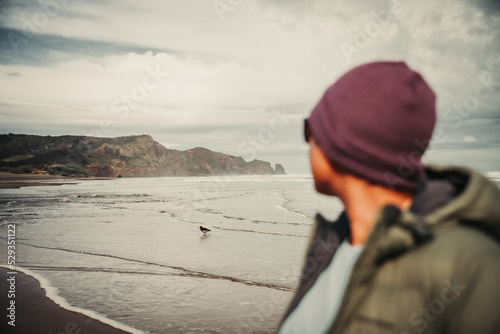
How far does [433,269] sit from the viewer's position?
0.71 metres

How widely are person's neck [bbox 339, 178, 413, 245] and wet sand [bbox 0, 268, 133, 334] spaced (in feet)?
14.5

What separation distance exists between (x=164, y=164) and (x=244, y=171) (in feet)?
139

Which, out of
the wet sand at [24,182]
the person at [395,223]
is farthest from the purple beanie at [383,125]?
the wet sand at [24,182]

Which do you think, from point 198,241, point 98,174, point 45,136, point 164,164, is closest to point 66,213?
point 198,241

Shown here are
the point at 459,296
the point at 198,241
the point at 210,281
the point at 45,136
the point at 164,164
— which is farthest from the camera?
the point at 164,164

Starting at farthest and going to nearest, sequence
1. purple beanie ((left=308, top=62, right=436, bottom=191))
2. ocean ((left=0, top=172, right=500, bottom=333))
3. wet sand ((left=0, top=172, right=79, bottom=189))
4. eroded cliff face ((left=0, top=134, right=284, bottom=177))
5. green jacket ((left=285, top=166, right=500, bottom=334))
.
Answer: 1. eroded cliff face ((left=0, top=134, right=284, bottom=177))
2. wet sand ((left=0, top=172, right=79, bottom=189))
3. ocean ((left=0, top=172, right=500, bottom=333))
4. purple beanie ((left=308, top=62, right=436, bottom=191))
5. green jacket ((left=285, top=166, right=500, bottom=334))

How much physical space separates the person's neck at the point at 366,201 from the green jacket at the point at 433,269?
0.09 meters

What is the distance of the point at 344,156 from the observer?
3.10 feet

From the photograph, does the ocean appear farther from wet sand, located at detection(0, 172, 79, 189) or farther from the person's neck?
wet sand, located at detection(0, 172, 79, 189)

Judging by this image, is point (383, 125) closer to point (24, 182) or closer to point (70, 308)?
point (70, 308)

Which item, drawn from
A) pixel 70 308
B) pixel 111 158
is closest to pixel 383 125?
pixel 70 308

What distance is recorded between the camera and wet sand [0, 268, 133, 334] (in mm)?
4359

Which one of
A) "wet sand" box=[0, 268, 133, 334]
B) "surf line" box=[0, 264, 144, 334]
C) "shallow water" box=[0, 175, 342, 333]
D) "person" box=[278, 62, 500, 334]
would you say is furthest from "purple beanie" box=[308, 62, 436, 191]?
"wet sand" box=[0, 268, 133, 334]

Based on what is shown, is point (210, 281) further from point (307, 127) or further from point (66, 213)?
point (66, 213)
